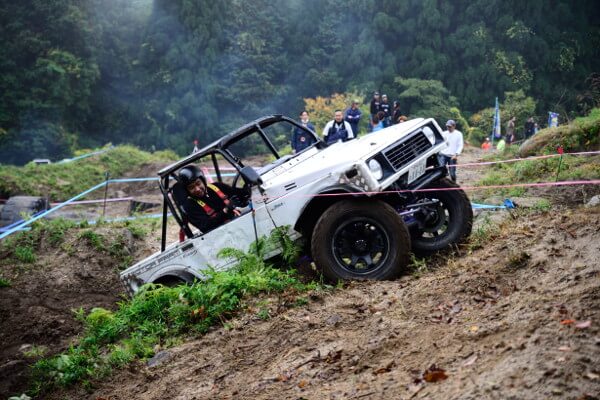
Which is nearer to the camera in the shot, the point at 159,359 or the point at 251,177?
the point at 159,359

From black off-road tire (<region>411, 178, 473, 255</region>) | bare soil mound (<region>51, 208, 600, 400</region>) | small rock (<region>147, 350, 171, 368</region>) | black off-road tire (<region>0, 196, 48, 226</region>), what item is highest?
black off-road tire (<region>0, 196, 48, 226</region>)

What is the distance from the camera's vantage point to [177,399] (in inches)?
208

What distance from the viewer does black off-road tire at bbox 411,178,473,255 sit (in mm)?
7387

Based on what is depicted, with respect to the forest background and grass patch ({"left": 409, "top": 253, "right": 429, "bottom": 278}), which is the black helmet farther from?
the forest background

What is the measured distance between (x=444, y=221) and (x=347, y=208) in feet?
4.98

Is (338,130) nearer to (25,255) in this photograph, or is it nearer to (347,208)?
(25,255)

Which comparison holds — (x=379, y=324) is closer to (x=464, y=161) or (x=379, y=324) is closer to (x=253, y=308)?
(x=253, y=308)

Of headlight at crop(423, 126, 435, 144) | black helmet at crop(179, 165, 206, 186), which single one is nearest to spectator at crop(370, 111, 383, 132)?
headlight at crop(423, 126, 435, 144)

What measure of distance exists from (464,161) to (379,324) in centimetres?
1450

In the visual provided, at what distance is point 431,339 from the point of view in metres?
4.79

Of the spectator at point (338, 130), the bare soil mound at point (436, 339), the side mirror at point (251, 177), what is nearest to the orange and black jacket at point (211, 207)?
the side mirror at point (251, 177)

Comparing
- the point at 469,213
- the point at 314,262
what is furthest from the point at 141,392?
the point at 469,213

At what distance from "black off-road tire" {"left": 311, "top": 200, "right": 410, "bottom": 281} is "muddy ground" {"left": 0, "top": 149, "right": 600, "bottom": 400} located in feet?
0.70

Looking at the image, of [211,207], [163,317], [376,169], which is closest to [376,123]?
[211,207]
